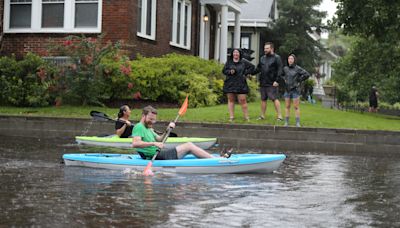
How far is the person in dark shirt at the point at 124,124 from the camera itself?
13.9 m

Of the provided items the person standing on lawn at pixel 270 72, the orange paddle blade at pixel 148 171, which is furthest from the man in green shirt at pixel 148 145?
the person standing on lawn at pixel 270 72

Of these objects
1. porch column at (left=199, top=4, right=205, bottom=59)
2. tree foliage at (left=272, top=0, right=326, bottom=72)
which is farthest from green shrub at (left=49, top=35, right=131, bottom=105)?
tree foliage at (left=272, top=0, right=326, bottom=72)

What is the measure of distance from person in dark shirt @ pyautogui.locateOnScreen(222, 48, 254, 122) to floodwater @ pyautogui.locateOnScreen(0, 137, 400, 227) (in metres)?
5.14

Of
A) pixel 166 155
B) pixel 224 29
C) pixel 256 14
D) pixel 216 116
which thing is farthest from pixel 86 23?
pixel 256 14

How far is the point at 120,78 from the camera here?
797 inches

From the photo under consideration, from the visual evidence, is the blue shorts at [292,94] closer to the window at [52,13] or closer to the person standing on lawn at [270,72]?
the person standing on lawn at [270,72]

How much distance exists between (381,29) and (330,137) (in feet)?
28.8

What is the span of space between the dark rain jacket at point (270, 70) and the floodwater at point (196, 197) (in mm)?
5341

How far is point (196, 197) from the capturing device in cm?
847

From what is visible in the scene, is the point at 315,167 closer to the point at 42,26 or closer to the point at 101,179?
the point at 101,179

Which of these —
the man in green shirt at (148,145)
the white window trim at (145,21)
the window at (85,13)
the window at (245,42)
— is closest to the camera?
the man in green shirt at (148,145)

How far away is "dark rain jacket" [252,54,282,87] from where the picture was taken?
17.7 metres

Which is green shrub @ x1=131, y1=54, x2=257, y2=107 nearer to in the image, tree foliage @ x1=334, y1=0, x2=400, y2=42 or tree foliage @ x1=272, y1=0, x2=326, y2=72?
tree foliage @ x1=334, y1=0, x2=400, y2=42

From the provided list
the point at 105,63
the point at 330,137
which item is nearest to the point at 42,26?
the point at 105,63
